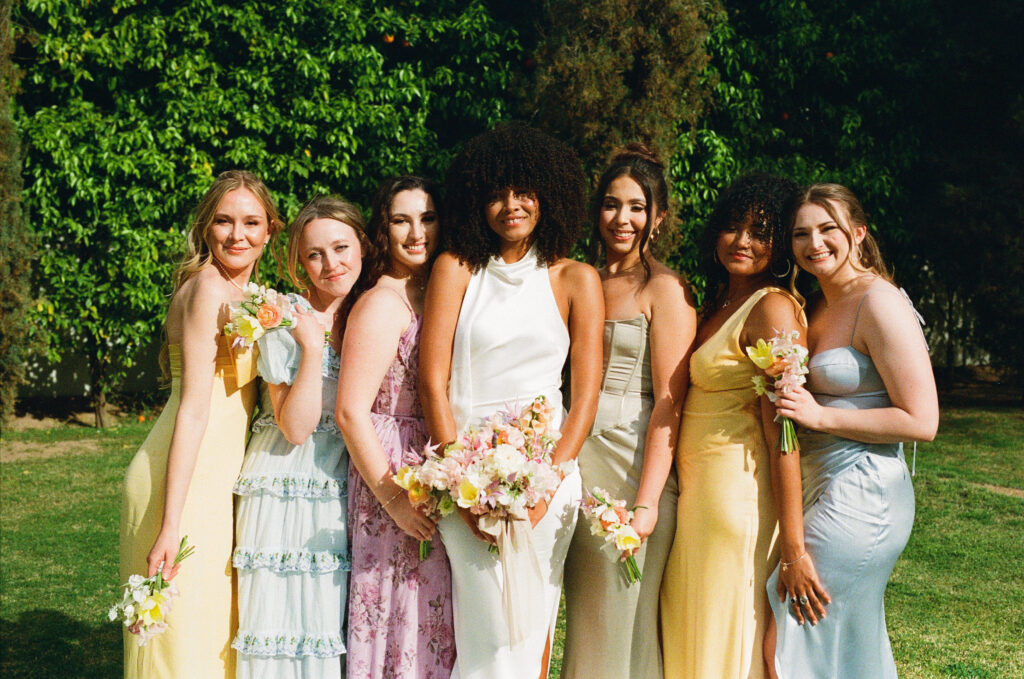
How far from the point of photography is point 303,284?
12.3 feet

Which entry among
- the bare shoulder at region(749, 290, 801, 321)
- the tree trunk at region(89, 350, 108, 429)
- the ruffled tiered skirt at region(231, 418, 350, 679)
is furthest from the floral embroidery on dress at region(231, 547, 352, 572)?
the tree trunk at region(89, 350, 108, 429)

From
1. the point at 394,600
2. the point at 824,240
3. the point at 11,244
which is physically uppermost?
the point at 11,244

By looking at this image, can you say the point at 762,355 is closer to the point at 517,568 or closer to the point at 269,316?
the point at 517,568

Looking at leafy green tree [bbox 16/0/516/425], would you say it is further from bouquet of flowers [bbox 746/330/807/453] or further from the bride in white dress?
bouquet of flowers [bbox 746/330/807/453]

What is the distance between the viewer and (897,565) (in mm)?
7262

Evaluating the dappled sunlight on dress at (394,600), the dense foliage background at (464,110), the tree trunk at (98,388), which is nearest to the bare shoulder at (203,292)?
the dappled sunlight on dress at (394,600)

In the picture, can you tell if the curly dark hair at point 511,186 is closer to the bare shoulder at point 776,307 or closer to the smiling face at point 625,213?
the smiling face at point 625,213

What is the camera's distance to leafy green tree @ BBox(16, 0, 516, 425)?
10961 mm

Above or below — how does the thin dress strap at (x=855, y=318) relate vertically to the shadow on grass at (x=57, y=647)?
above

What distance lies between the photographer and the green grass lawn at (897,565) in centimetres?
557

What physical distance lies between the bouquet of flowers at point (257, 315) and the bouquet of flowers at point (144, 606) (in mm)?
917

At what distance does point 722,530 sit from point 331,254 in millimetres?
1881

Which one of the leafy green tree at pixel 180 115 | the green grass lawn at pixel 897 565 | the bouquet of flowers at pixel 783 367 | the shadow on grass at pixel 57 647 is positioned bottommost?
the shadow on grass at pixel 57 647

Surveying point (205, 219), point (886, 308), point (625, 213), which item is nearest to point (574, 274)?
point (625, 213)
